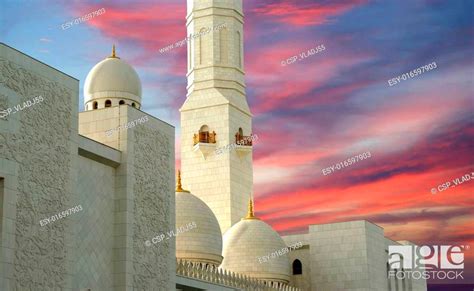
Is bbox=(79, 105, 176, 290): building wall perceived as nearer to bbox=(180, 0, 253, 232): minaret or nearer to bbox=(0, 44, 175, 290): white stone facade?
bbox=(0, 44, 175, 290): white stone facade

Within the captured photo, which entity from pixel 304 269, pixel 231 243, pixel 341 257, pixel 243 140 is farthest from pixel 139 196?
pixel 243 140

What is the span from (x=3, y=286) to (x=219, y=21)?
19.8 m

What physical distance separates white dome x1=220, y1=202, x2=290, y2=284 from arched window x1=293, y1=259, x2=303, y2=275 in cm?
174

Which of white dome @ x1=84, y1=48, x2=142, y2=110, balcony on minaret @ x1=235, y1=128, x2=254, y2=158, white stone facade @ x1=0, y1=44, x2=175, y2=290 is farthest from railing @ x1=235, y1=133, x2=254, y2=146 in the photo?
white stone facade @ x1=0, y1=44, x2=175, y2=290

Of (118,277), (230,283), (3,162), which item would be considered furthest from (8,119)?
(230,283)

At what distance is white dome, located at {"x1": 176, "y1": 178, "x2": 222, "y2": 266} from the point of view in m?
26.7

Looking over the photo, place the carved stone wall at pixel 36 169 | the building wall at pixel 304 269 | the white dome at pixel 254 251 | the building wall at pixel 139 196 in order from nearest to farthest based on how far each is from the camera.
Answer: the carved stone wall at pixel 36 169 < the building wall at pixel 139 196 < the white dome at pixel 254 251 < the building wall at pixel 304 269

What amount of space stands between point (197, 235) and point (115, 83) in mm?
5466

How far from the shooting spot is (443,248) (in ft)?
92.1

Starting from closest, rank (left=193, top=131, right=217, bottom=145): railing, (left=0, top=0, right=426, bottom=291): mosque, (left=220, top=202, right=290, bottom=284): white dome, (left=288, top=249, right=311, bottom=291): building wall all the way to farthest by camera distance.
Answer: (left=0, top=0, right=426, bottom=291): mosque
(left=220, top=202, right=290, bottom=284): white dome
(left=288, top=249, right=311, bottom=291): building wall
(left=193, top=131, right=217, bottom=145): railing

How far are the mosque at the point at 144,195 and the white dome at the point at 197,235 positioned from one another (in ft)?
0.14

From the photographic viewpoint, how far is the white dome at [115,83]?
25.0 metres

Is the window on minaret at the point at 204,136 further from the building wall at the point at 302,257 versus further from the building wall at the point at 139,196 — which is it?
the building wall at the point at 139,196

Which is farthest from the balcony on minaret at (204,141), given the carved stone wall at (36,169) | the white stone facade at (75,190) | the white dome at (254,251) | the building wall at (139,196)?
the carved stone wall at (36,169)
